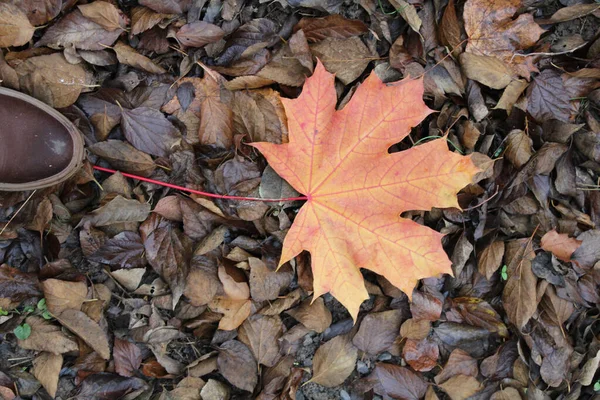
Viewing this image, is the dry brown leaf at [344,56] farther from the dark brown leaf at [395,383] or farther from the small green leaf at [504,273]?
the dark brown leaf at [395,383]

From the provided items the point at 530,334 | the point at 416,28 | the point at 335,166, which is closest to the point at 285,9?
the point at 416,28

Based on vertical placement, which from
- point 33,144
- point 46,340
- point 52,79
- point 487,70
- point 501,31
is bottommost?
point 46,340

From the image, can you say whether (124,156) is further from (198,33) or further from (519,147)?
(519,147)

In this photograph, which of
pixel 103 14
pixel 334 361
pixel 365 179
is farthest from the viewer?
pixel 334 361

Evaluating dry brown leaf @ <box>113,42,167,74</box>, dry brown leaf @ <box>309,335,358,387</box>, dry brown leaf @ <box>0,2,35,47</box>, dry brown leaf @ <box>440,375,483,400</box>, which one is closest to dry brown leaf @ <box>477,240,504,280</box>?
dry brown leaf @ <box>440,375,483,400</box>

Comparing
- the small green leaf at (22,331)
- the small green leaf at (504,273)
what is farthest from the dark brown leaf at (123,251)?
the small green leaf at (504,273)

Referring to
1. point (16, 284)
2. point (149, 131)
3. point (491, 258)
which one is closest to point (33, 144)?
point (149, 131)
